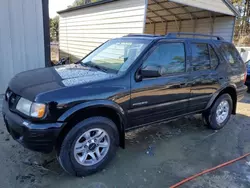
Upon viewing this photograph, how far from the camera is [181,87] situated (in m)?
3.42

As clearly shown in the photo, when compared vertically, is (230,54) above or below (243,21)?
below

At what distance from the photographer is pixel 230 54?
4.28 meters

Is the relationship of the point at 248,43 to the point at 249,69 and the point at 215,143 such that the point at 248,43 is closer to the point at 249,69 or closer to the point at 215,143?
the point at 249,69

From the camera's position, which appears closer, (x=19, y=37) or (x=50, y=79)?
(x=50, y=79)

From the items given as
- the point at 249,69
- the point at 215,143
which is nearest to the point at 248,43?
the point at 249,69

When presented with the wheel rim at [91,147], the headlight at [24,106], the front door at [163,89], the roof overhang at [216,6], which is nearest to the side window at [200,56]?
the front door at [163,89]

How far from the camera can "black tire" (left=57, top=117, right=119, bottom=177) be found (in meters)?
2.45

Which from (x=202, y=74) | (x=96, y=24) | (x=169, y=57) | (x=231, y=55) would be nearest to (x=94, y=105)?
(x=169, y=57)

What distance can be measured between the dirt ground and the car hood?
1.05 meters

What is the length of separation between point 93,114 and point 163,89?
1.17m

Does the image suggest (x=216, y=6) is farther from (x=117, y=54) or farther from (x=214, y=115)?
(x=117, y=54)

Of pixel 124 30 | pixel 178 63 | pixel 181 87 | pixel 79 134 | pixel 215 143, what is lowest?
pixel 215 143

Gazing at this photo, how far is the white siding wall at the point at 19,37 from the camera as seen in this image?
4914mm

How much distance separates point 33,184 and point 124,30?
5.85 meters
